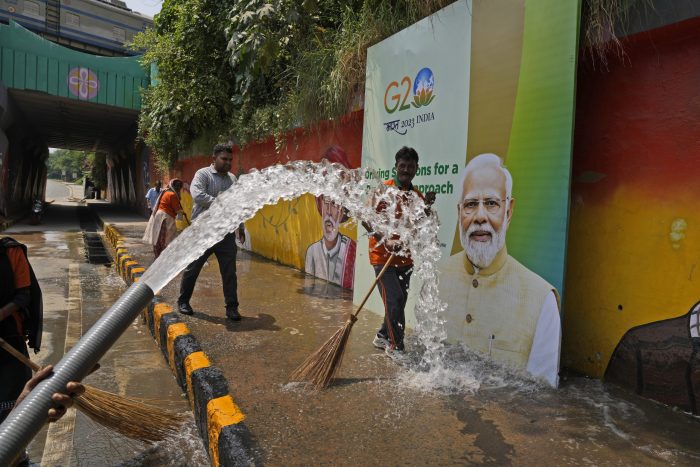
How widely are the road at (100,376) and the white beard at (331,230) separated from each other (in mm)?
2607

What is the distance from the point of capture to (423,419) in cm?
258

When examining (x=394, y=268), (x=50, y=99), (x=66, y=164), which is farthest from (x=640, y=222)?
(x=66, y=164)

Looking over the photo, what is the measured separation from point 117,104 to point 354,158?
13.9 meters

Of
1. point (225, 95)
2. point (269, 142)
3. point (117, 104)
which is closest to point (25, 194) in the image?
point (117, 104)

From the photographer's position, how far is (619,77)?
3.03 metres

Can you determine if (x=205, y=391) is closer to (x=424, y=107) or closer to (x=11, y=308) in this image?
(x=11, y=308)

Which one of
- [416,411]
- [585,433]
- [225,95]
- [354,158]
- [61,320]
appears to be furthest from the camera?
[225,95]

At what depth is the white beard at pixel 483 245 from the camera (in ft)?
11.1

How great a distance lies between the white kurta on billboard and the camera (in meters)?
3.78

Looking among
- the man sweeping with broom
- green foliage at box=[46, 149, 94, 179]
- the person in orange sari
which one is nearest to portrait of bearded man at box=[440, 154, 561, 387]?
the man sweeping with broom

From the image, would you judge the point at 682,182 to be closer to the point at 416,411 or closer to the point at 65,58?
the point at 416,411

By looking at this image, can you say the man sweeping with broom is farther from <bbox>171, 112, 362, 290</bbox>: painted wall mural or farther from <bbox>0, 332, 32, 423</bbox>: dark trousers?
<bbox>171, 112, 362, 290</bbox>: painted wall mural

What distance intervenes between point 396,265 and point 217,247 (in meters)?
1.95

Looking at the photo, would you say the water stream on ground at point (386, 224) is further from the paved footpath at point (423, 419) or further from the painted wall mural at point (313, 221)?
the painted wall mural at point (313, 221)
